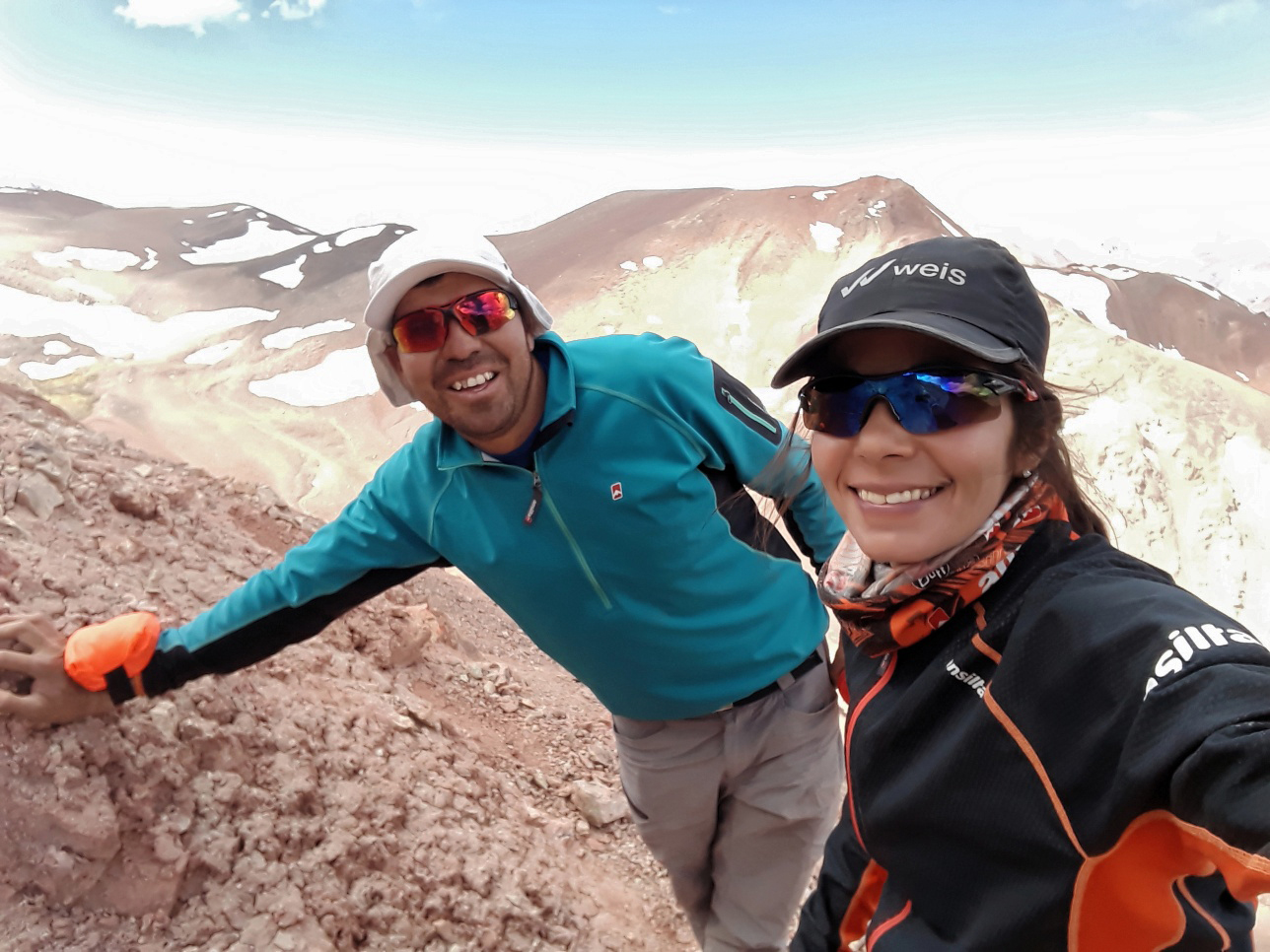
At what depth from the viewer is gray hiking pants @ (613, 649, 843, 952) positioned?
90.8 inches

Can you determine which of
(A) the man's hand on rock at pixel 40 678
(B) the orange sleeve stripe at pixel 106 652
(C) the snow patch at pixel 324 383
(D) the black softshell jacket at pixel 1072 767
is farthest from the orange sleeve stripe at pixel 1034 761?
(C) the snow patch at pixel 324 383

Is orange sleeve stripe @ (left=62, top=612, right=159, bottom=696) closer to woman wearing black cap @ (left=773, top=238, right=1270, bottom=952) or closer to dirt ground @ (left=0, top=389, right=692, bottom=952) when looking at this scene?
dirt ground @ (left=0, top=389, right=692, bottom=952)

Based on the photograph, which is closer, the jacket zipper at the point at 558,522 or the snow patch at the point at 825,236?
the jacket zipper at the point at 558,522

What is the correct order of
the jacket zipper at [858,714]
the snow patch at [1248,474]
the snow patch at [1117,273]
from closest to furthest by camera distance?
the jacket zipper at [858,714] → the snow patch at [1248,474] → the snow patch at [1117,273]

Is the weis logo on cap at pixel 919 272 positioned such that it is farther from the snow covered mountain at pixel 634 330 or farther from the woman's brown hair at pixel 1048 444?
the snow covered mountain at pixel 634 330

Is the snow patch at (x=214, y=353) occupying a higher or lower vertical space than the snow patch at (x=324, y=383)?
higher

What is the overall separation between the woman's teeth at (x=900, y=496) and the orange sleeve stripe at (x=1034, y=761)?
0.29 m

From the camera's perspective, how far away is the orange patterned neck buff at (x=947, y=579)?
3.81 ft

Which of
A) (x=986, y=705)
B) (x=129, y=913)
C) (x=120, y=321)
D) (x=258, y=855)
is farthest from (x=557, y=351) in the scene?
(x=120, y=321)

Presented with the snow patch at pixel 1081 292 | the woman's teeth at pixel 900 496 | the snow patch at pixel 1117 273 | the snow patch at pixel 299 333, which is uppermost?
the woman's teeth at pixel 900 496

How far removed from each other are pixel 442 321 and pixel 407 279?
5.2 inches

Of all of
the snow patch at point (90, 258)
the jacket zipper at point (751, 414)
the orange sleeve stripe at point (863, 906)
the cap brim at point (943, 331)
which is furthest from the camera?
the snow patch at point (90, 258)

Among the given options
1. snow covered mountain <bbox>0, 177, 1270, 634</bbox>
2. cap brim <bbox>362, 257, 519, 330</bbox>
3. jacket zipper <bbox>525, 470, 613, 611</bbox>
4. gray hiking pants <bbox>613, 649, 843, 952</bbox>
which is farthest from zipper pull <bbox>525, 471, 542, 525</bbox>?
snow covered mountain <bbox>0, 177, 1270, 634</bbox>

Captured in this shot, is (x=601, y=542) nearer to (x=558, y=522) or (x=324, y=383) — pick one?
(x=558, y=522)
